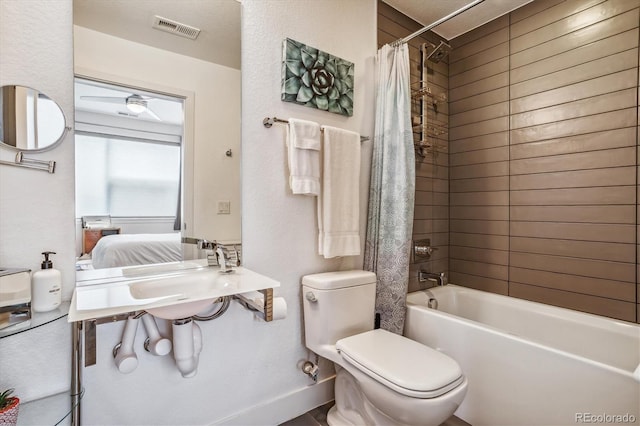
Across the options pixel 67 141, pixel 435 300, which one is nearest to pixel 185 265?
pixel 67 141

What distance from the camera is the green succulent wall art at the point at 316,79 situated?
171 cm

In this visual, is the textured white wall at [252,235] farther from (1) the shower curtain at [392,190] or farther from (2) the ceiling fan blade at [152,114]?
(2) the ceiling fan blade at [152,114]

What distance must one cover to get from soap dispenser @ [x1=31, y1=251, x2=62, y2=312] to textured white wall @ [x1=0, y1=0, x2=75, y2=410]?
0.24 feet

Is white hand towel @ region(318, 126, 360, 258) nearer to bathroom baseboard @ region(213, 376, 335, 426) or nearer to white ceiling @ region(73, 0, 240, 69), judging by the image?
white ceiling @ region(73, 0, 240, 69)

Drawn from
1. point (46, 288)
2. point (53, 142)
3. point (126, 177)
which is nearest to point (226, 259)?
point (126, 177)

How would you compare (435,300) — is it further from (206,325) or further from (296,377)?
(206,325)

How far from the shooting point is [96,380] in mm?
1252

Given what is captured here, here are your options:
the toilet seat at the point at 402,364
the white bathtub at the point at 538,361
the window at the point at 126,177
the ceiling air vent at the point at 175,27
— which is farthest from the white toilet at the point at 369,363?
the ceiling air vent at the point at 175,27

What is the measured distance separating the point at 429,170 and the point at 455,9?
116 cm

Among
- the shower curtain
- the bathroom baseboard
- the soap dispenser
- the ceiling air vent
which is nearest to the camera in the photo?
the soap dispenser

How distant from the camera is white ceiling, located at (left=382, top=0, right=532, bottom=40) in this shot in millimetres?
2180

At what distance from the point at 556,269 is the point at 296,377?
5.70 feet

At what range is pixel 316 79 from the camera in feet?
5.98

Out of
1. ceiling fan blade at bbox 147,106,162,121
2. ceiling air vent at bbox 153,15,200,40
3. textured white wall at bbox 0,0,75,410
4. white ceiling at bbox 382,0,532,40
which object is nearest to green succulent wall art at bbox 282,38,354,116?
ceiling air vent at bbox 153,15,200,40
